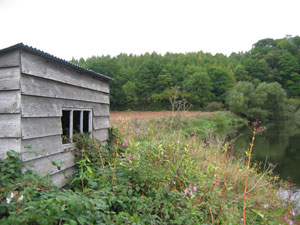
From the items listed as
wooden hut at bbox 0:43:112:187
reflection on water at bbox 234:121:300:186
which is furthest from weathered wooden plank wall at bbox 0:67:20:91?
reflection on water at bbox 234:121:300:186

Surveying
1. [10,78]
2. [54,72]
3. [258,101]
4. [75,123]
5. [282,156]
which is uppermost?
[258,101]

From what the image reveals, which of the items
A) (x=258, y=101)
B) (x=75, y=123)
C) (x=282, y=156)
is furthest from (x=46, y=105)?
(x=258, y=101)

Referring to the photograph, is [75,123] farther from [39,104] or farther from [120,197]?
[120,197]

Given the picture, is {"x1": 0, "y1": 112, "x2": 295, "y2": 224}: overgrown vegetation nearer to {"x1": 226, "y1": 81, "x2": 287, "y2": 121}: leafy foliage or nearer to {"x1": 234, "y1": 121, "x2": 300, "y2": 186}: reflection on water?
{"x1": 234, "y1": 121, "x2": 300, "y2": 186}: reflection on water

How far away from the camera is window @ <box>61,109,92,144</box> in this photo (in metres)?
3.70

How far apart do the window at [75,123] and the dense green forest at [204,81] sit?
2826cm

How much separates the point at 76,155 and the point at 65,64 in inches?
59.0

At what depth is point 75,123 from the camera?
168 inches

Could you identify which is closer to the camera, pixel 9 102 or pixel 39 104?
pixel 9 102

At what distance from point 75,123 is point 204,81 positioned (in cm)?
4476

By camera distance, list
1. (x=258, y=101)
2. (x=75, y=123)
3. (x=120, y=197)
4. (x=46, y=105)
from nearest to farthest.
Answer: (x=120, y=197) → (x=46, y=105) → (x=75, y=123) → (x=258, y=101)

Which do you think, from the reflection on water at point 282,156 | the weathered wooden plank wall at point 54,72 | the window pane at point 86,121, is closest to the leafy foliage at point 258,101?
the reflection on water at point 282,156

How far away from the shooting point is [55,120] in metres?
3.22

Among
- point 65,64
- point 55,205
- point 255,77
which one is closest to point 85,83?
point 65,64
